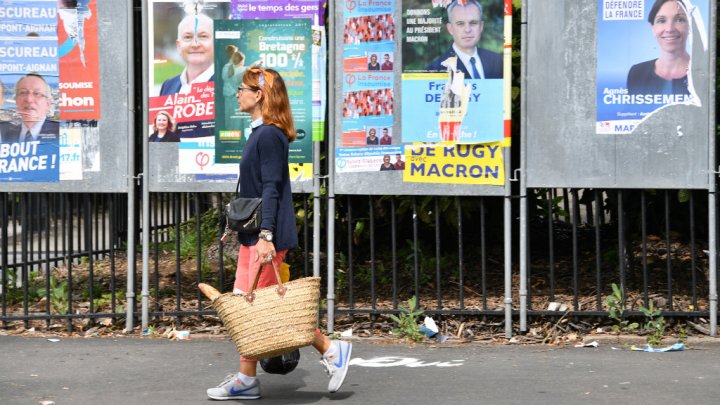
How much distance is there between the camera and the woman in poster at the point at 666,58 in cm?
800

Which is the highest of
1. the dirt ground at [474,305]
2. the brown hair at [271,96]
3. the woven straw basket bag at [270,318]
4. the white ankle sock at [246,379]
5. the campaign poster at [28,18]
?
the campaign poster at [28,18]

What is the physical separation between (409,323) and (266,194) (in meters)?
2.43

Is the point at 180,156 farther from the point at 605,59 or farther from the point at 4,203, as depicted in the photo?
the point at 605,59

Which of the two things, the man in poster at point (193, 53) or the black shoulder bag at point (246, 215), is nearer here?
the black shoulder bag at point (246, 215)

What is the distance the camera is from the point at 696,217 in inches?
363

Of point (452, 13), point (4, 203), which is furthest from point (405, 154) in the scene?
point (4, 203)

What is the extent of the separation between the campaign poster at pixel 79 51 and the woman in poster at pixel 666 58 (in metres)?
3.95

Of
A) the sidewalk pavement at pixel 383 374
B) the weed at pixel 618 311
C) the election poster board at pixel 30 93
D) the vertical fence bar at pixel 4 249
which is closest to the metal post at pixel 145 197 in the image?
the sidewalk pavement at pixel 383 374

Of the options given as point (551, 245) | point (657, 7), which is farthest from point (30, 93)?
point (657, 7)

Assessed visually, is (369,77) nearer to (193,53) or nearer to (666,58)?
(193,53)

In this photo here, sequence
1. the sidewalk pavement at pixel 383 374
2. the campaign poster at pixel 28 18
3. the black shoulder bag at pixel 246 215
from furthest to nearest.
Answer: the campaign poster at pixel 28 18 < the sidewalk pavement at pixel 383 374 < the black shoulder bag at pixel 246 215

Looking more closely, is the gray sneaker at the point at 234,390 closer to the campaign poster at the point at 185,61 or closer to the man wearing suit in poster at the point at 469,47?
the campaign poster at the point at 185,61

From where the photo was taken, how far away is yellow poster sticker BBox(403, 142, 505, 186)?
8.19m

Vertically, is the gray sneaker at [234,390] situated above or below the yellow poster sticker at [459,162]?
below
